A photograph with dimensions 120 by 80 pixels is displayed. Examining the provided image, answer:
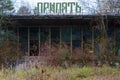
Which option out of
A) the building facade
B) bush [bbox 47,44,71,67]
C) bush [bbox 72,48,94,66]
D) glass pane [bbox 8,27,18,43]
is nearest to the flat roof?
the building facade

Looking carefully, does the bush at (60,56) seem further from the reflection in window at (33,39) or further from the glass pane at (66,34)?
the glass pane at (66,34)

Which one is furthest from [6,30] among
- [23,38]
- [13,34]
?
[23,38]

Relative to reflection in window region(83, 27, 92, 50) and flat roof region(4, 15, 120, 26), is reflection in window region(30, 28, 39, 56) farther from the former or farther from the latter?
reflection in window region(83, 27, 92, 50)

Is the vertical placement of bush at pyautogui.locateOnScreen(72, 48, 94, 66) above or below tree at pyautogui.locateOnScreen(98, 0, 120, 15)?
below

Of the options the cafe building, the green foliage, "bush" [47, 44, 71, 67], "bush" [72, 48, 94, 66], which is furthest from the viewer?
the cafe building

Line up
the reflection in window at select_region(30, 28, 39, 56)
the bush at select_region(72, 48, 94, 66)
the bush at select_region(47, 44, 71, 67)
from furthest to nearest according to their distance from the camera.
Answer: the reflection in window at select_region(30, 28, 39, 56) < the bush at select_region(72, 48, 94, 66) < the bush at select_region(47, 44, 71, 67)

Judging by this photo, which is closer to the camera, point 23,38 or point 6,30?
point 6,30

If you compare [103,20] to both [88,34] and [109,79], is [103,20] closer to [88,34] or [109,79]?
[88,34]

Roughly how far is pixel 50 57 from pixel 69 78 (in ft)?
30.7

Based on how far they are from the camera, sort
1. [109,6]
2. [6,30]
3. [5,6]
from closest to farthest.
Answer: [109,6] → [5,6] → [6,30]

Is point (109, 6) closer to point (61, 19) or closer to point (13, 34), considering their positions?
point (61, 19)

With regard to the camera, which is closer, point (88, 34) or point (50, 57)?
point (50, 57)

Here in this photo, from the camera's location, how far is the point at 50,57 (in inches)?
783

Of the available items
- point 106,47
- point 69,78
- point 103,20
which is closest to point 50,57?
point 106,47
